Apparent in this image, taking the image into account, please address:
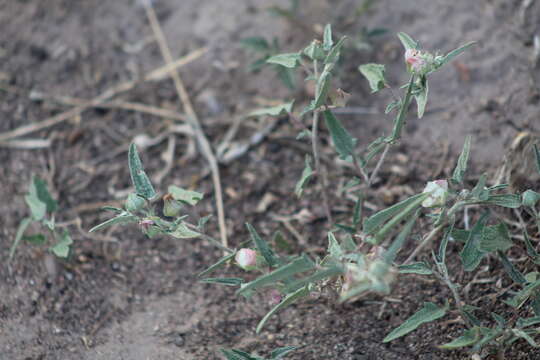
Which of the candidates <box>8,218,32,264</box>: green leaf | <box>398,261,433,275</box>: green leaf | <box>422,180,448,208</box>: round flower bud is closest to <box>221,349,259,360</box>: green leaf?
<box>398,261,433,275</box>: green leaf

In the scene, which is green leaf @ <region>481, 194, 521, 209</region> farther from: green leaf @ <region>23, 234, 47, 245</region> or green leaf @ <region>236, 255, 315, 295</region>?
green leaf @ <region>23, 234, 47, 245</region>

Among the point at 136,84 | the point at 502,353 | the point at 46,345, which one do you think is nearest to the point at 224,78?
the point at 136,84

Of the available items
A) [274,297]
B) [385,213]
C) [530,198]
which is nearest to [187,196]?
[274,297]

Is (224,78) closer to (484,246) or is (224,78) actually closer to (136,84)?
(136,84)

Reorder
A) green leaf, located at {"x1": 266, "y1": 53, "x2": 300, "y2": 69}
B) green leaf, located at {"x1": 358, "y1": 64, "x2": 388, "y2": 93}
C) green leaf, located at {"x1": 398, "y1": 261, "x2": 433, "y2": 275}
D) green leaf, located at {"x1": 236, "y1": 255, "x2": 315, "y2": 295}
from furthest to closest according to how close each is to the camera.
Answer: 1. green leaf, located at {"x1": 266, "y1": 53, "x2": 300, "y2": 69}
2. green leaf, located at {"x1": 358, "y1": 64, "x2": 388, "y2": 93}
3. green leaf, located at {"x1": 398, "y1": 261, "x2": 433, "y2": 275}
4. green leaf, located at {"x1": 236, "y1": 255, "x2": 315, "y2": 295}

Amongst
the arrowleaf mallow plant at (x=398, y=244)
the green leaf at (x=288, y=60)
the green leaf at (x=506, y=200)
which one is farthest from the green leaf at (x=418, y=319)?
the green leaf at (x=288, y=60)
